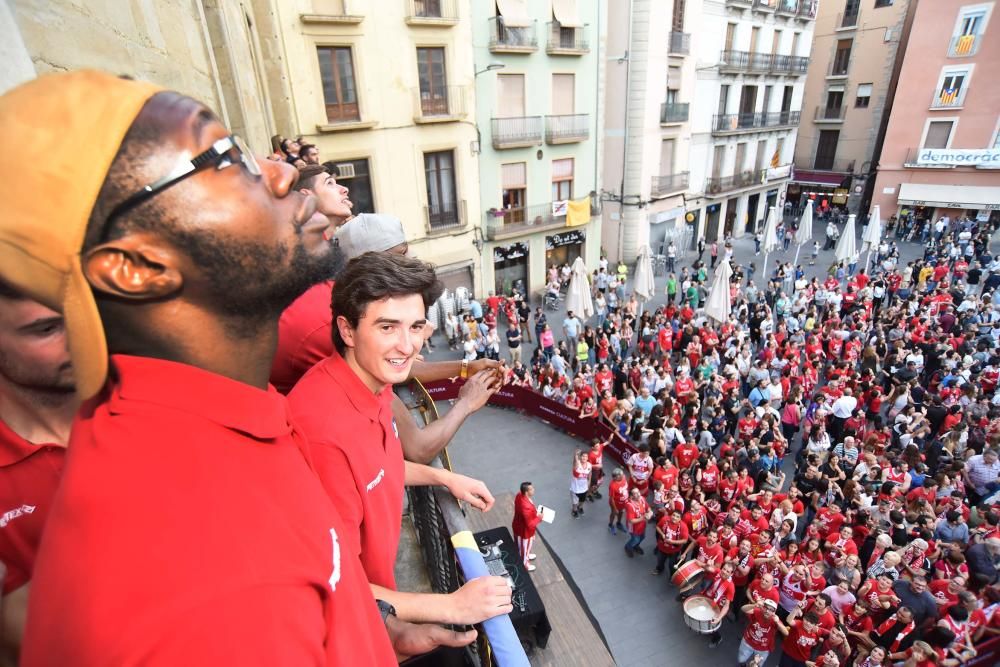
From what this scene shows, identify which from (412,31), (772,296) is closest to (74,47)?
(412,31)

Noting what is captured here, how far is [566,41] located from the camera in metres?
21.1

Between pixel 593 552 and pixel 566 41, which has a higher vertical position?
pixel 566 41

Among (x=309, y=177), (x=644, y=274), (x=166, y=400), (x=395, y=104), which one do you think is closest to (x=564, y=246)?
(x=644, y=274)

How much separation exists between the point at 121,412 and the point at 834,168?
4590 centimetres

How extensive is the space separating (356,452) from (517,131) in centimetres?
2041

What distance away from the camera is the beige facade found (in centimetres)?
244

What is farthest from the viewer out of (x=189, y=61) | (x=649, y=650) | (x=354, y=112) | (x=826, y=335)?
(x=354, y=112)

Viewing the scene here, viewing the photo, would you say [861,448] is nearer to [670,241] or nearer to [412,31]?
[412,31]

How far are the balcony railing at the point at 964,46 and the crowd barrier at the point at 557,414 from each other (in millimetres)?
32501

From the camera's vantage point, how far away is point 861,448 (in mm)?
10016

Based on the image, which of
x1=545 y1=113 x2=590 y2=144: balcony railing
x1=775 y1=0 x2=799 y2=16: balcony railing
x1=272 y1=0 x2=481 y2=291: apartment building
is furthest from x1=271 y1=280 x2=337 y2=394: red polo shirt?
x1=775 y1=0 x2=799 y2=16: balcony railing

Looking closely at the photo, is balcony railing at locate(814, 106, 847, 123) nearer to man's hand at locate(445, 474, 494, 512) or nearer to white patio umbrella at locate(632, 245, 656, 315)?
white patio umbrella at locate(632, 245, 656, 315)

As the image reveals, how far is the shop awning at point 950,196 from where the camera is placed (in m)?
29.0

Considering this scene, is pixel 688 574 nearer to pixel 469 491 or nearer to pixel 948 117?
pixel 469 491
